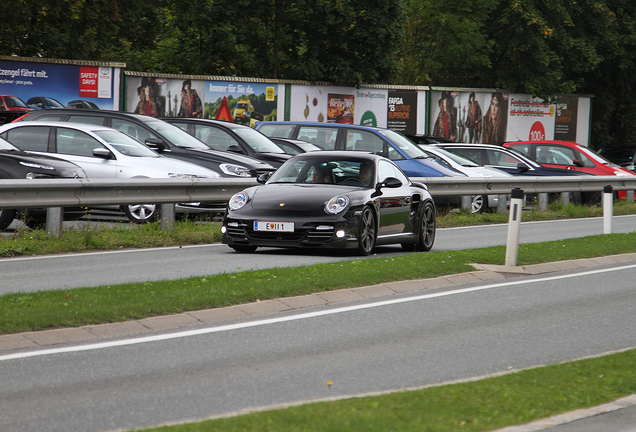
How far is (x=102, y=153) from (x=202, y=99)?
1478 cm

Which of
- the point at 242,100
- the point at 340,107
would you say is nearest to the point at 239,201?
the point at 242,100

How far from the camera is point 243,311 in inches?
319

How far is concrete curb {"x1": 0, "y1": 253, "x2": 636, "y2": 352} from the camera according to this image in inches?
268

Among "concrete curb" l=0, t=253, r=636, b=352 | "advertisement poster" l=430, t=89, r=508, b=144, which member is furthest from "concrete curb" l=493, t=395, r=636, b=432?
"advertisement poster" l=430, t=89, r=508, b=144

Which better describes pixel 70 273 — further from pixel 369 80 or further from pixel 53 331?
pixel 369 80

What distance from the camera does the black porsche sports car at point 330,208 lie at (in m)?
11.9

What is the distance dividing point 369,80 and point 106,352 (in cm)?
3289

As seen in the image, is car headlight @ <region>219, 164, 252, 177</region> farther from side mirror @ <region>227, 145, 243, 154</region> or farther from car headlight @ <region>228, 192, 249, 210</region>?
car headlight @ <region>228, 192, 249, 210</region>

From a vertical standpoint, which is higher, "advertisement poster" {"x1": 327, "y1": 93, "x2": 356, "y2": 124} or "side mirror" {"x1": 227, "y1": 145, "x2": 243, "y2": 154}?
"advertisement poster" {"x1": 327, "y1": 93, "x2": 356, "y2": 124}

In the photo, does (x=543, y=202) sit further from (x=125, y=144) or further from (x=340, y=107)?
(x=340, y=107)

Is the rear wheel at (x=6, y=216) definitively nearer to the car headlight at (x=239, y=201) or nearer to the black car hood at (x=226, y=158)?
the car headlight at (x=239, y=201)

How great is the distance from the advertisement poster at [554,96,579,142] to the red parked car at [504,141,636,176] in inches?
652

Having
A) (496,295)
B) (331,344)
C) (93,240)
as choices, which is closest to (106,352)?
(331,344)

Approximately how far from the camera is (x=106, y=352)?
6547 mm
